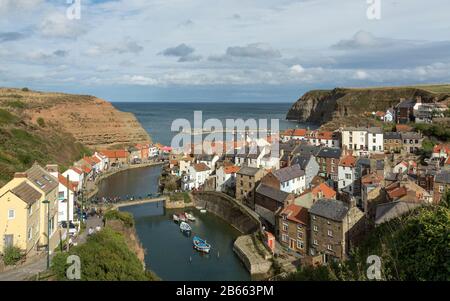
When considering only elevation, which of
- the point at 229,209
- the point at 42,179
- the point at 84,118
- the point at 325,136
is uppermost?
the point at 84,118

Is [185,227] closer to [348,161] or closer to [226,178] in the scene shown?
[226,178]

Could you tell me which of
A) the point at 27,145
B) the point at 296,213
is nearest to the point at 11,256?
the point at 296,213

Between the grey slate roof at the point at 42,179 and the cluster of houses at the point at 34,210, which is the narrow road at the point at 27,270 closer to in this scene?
the cluster of houses at the point at 34,210

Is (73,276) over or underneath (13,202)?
underneath

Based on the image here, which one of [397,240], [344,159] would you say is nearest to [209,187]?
[344,159]

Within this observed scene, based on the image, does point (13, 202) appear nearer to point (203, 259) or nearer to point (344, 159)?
point (203, 259)
